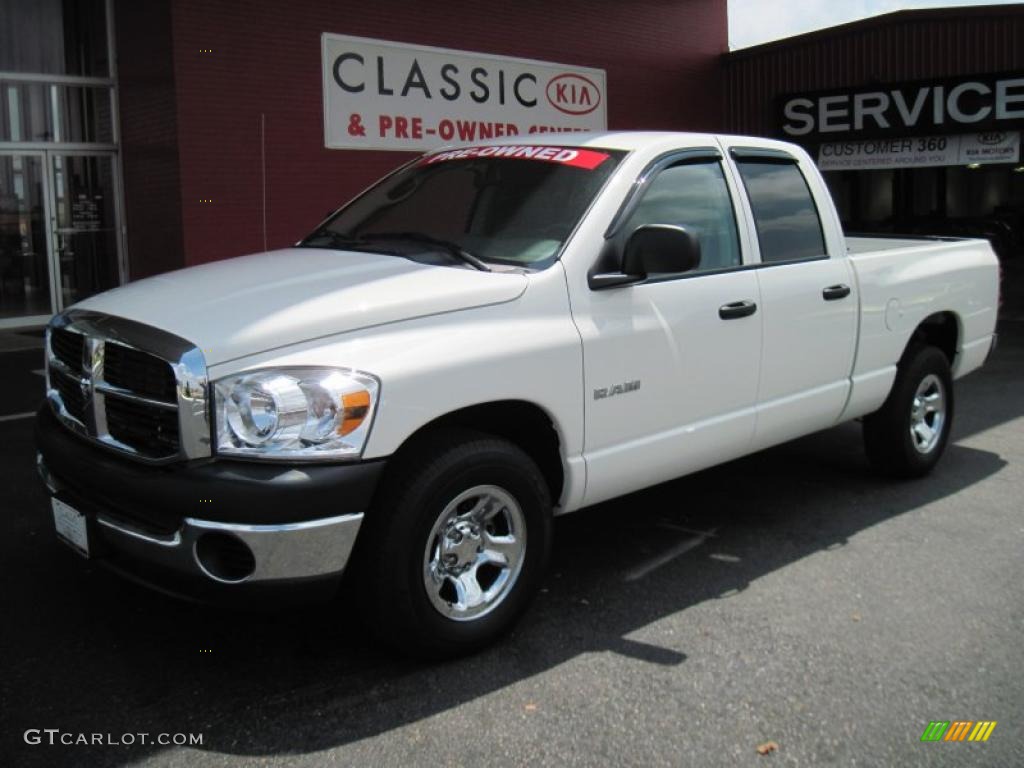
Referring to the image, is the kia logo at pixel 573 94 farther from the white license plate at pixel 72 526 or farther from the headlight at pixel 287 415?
the headlight at pixel 287 415

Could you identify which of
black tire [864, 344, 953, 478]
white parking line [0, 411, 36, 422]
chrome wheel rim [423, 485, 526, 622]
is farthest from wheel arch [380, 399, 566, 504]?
white parking line [0, 411, 36, 422]

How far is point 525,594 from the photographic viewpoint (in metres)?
3.78

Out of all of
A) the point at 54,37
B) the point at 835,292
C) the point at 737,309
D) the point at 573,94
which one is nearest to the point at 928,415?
the point at 835,292

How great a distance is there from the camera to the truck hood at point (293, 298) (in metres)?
3.28

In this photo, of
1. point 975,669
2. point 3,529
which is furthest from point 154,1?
point 975,669

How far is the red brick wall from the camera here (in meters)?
11.9

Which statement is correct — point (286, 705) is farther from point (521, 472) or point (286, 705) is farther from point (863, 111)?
point (863, 111)

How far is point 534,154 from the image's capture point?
4562 mm

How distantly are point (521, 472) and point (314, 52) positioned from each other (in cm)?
1046

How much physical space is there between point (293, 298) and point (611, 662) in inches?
67.2

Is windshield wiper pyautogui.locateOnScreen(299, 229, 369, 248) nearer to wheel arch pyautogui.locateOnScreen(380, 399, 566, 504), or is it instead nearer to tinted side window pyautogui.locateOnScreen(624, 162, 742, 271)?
wheel arch pyautogui.locateOnScreen(380, 399, 566, 504)

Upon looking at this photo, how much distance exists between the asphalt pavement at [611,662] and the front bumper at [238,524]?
44cm

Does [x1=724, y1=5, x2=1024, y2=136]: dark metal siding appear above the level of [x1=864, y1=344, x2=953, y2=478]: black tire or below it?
above

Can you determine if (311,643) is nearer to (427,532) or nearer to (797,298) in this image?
(427,532)
